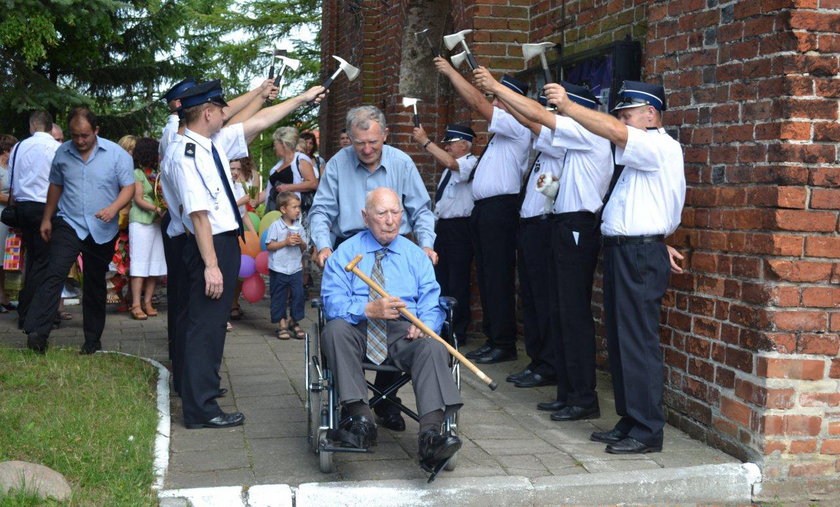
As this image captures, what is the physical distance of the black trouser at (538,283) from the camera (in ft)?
23.4

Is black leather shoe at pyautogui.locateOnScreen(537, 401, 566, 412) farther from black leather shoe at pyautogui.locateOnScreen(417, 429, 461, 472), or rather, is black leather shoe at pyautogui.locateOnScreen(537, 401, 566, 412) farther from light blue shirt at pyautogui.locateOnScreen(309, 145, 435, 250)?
black leather shoe at pyautogui.locateOnScreen(417, 429, 461, 472)

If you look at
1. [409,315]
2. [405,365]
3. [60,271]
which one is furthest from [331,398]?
[60,271]

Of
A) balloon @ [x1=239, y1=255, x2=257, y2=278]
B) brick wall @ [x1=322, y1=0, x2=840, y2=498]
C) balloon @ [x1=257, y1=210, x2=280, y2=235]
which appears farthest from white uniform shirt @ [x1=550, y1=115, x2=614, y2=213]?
balloon @ [x1=257, y1=210, x2=280, y2=235]

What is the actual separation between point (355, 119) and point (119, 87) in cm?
1382

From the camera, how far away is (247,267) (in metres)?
9.84

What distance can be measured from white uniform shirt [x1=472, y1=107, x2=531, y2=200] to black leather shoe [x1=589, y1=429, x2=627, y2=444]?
2.68m

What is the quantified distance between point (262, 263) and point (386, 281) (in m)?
4.73

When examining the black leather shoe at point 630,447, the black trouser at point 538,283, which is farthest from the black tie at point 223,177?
the black leather shoe at point 630,447

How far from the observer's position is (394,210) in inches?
218

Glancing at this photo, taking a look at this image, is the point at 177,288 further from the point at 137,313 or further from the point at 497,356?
the point at 137,313

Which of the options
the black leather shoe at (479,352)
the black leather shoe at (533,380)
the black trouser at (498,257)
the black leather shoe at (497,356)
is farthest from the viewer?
the black leather shoe at (479,352)

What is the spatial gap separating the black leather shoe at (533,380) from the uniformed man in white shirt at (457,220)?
1609 millimetres

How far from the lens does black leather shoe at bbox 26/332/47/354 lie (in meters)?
7.90

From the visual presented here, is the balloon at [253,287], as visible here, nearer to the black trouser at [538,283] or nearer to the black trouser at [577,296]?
the black trouser at [538,283]
